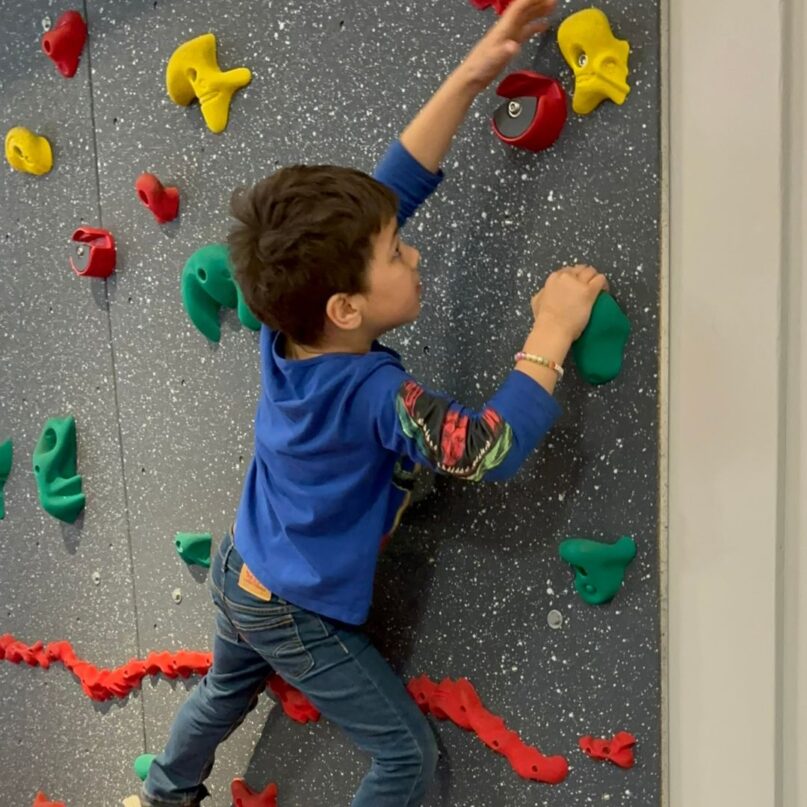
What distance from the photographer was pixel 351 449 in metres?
0.86

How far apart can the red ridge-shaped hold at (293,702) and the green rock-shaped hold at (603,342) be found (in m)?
0.51

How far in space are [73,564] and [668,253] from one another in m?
0.93

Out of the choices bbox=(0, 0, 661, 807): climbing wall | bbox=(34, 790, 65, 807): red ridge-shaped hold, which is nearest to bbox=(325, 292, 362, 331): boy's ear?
bbox=(0, 0, 661, 807): climbing wall

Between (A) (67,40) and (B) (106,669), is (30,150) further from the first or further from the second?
(B) (106,669)

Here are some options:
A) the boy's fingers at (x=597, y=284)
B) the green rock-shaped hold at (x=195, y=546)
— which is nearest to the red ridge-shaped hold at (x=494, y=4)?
the boy's fingers at (x=597, y=284)

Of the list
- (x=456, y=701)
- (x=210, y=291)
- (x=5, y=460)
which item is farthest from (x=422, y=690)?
(x=5, y=460)

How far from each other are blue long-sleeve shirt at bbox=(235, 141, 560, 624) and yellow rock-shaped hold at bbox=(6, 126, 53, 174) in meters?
0.53

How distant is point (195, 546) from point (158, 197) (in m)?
0.40

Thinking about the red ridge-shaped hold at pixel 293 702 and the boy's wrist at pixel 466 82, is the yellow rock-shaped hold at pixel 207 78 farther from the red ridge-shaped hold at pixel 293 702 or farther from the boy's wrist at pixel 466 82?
the red ridge-shaped hold at pixel 293 702

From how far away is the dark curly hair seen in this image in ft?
2.63

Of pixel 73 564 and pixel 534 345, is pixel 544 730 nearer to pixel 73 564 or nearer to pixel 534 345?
pixel 534 345

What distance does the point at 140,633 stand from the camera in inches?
51.2

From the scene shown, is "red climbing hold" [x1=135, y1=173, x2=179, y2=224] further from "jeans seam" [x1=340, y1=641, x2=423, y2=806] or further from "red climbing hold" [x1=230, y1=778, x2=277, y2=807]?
"red climbing hold" [x1=230, y1=778, x2=277, y2=807]

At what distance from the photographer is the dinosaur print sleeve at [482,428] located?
76 cm
